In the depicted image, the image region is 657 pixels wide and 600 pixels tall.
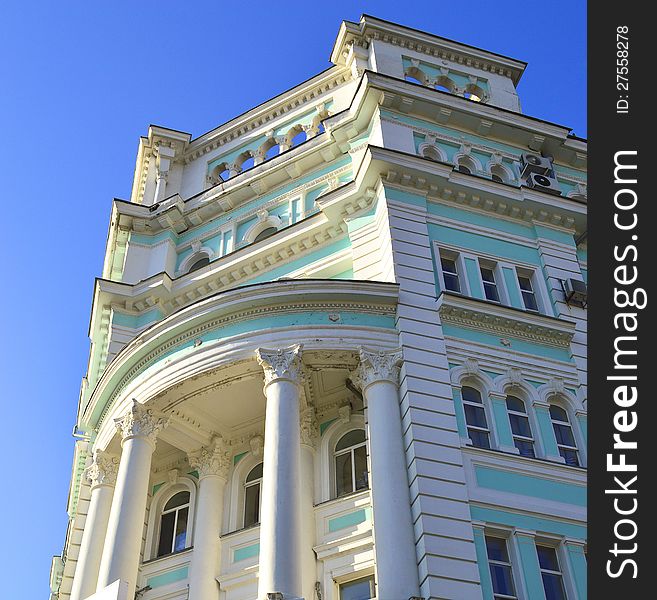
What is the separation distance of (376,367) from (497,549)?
5145mm

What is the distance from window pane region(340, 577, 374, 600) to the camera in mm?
21000

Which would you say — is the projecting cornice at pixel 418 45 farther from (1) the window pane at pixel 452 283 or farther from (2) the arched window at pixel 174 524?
(2) the arched window at pixel 174 524

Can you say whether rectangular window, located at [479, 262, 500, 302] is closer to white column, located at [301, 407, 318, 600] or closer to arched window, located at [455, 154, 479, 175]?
arched window, located at [455, 154, 479, 175]

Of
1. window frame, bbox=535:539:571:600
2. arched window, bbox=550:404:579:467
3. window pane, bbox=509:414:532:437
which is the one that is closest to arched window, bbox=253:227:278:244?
A: window pane, bbox=509:414:532:437

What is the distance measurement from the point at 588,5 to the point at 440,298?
9144 mm

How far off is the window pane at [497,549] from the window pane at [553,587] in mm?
978

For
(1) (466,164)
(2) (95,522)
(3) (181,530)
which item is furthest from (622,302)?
(1) (466,164)

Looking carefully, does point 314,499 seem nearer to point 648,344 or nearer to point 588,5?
point 648,344

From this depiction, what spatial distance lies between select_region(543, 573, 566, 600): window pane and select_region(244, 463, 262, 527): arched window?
798 cm

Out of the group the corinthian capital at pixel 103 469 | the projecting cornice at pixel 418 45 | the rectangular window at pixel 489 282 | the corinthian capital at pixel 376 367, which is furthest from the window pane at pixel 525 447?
the projecting cornice at pixel 418 45

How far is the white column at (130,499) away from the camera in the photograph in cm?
2194

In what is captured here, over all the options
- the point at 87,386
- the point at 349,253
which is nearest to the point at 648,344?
the point at 349,253

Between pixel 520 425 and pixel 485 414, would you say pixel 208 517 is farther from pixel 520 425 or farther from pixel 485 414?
pixel 520 425

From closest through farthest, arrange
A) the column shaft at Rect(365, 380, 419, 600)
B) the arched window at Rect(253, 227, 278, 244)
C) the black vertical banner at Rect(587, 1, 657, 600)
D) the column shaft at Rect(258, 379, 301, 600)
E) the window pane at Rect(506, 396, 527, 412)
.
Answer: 1. the black vertical banner at Rect(587, 1, 657, 600)
2. the column shaft at Rect(365, 380, 419, 600)
3. the column shaft at Rect(258, 379, 301, 600)
4. the window pane at Rect(506, 396, 527, 412)
5. the arched window at Rect(253, 227, 278, 244)
